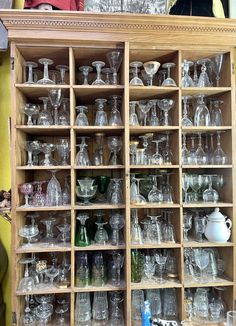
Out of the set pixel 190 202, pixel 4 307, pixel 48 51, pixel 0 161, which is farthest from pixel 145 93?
pixel 4 307

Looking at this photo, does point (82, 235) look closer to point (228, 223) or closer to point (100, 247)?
point (100, 247)

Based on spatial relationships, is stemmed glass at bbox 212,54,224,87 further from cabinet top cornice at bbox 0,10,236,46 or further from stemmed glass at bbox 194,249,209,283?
stemmed glass at bbox 194,249,209,283

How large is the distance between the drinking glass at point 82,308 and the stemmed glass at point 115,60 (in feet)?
4.03

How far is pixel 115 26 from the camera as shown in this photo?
1359mm

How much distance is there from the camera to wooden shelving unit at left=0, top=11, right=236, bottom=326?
52.8 inches

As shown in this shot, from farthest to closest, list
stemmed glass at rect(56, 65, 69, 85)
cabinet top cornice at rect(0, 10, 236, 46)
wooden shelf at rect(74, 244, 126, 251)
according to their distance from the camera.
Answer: stemmed glass at rect(56, 65, 69, 85) → wooden shelf at rect(74, 244, 126, 251) → cabinet top cornice at rect(0, 10, 236, 46)

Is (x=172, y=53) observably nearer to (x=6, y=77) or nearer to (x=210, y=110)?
(x=210, y=110)

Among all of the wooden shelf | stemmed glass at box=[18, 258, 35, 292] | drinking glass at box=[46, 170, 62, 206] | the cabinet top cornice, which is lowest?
stemmed glass at box=[18, 258, 35, 292]

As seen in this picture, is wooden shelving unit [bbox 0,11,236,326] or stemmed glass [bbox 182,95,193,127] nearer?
wooden shelving unit [bbox 0,11,236,326]

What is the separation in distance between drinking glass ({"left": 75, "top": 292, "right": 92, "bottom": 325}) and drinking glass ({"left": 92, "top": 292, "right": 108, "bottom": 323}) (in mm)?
30

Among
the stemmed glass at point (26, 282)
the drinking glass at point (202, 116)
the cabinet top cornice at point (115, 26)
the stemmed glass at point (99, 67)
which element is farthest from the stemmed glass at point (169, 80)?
the stemmed glass at point (26, 282)

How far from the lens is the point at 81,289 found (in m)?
1.39

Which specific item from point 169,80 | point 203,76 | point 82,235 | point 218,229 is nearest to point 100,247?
point 82,235

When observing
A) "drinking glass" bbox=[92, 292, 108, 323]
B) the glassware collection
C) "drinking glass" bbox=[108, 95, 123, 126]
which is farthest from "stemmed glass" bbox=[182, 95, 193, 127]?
"drinking glass" bbox=[92, 292, 108, 323]
